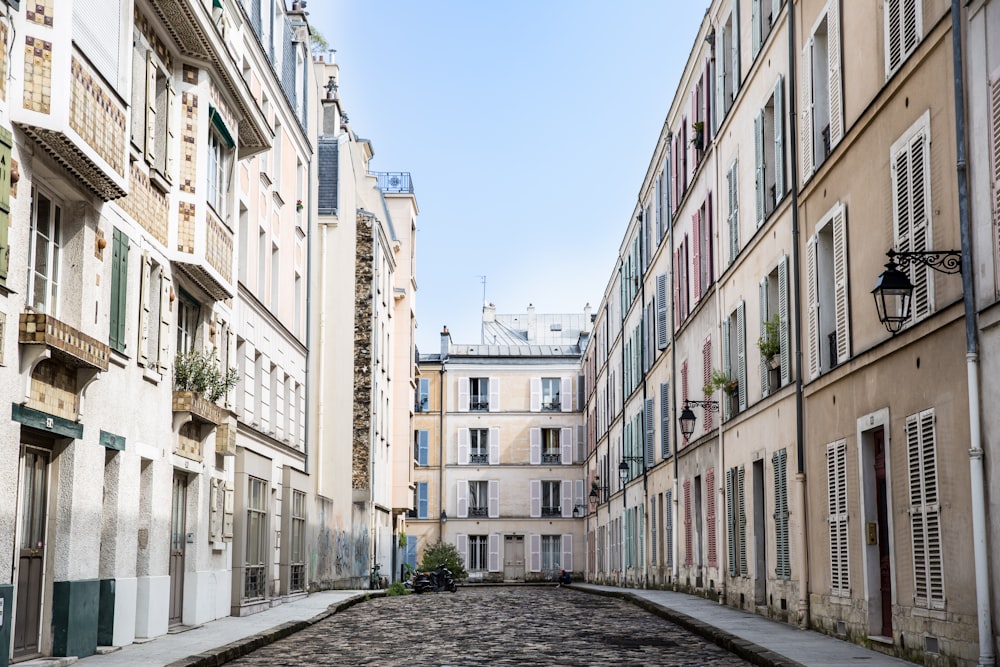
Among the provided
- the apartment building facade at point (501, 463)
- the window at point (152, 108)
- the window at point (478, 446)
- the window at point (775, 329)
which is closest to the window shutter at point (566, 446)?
the apartment building facade at point (501, 463)

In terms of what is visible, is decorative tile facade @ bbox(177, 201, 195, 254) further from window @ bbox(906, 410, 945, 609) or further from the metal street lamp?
window @ bbox(906, 410, 945, 609)

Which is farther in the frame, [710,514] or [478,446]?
[478,446]

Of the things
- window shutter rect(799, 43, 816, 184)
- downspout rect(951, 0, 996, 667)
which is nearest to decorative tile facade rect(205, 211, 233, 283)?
window shutter rect(799, 43, 816, 184)

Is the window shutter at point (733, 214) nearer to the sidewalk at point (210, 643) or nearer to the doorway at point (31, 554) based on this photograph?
the sidewalk at point (210, 643)

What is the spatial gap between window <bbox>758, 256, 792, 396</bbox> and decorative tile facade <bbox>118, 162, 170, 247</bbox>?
348 inches

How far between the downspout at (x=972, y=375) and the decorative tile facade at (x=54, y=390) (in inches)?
325

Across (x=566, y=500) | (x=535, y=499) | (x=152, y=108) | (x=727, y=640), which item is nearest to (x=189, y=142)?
(x=152, y=108)

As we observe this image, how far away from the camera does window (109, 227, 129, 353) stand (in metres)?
14.6

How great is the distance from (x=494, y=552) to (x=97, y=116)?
56349 mm

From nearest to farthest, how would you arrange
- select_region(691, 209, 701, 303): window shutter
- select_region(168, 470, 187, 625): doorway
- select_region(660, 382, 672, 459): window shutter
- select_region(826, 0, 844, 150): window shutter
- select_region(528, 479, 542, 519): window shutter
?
select_region(826, 0, 844, 150): window shutter < select_region(168, 470, 187, 625): doorway < select_region(691, 209, 701, 303): window shutter < select_region(660, 382, 672, 459): window shutter < select_region(528, 479, 542, 519): window shutter

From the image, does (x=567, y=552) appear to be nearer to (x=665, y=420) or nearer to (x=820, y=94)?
(x=665, y=420)

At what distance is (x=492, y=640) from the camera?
17.1 m

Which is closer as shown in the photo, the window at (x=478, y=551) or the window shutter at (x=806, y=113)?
the window shutter at (x=806, y=113)

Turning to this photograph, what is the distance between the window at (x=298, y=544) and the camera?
29.4 m
